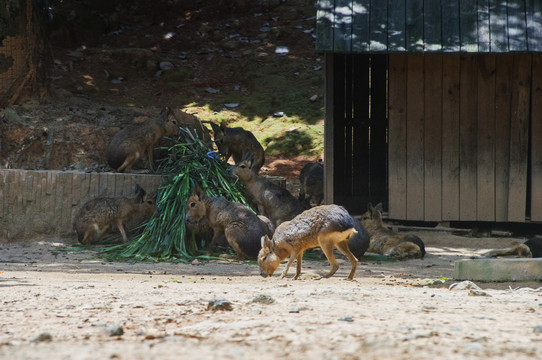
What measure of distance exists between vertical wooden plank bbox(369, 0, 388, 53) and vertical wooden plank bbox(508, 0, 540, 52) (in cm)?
170

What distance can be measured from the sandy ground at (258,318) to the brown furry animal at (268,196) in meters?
3.15

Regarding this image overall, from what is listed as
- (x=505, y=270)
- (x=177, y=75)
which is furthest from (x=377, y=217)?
(x=177, y=75)

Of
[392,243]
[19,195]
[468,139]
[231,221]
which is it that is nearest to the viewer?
[231,221]

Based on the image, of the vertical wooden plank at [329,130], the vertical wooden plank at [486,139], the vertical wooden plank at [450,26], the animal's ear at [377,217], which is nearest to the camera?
the vertical wooden plank at [450,26]

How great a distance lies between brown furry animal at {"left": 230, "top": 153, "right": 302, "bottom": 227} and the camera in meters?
11.7

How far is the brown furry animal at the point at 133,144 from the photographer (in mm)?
11930

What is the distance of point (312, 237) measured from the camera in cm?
825

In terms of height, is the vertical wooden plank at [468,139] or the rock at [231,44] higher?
the rock at [231,44]

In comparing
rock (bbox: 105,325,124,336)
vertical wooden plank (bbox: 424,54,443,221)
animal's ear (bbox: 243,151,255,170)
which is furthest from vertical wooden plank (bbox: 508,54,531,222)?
rock (bbox: 105,325,124,336)

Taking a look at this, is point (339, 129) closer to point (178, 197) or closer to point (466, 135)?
point (466, 135)

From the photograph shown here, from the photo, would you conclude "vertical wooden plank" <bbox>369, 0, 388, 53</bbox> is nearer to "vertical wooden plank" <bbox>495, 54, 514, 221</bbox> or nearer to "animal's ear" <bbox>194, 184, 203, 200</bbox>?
"vertical wooden plank" <bbox>495, 54, 514, 221</bbox>

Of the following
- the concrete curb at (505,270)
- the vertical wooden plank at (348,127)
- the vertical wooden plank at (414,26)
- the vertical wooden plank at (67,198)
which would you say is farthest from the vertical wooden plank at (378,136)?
the concrete curb at (505,270)

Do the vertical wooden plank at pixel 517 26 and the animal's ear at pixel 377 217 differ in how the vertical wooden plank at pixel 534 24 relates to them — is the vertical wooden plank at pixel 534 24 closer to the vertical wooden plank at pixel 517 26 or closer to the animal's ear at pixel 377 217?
the vertical wooden plank at pixel 517 26

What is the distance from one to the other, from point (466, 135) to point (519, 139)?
0.78m
